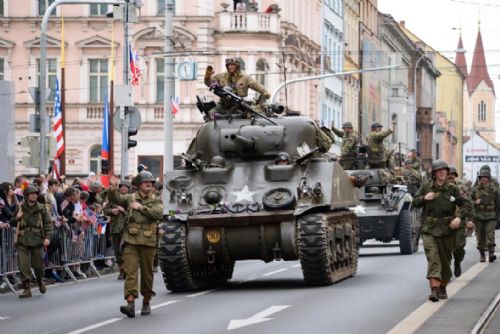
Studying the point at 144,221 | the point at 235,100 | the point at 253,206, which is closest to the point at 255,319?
the point at 144,221

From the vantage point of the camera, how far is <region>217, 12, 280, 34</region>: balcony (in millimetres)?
63750

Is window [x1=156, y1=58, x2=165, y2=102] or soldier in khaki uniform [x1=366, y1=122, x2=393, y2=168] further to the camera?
window [x1=156, y1=58, x2=165, y2=102]

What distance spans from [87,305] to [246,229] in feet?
9.46

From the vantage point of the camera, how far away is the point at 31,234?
78.6 ft

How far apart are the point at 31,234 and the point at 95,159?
3797 centimetres

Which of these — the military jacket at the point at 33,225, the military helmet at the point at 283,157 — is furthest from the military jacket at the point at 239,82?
the military jacket at the point at 33,225

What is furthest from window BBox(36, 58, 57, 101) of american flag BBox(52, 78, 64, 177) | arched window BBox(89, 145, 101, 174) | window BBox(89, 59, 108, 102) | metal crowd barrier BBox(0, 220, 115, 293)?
metal crowd barrier BBox(0, 220, 115, 293)

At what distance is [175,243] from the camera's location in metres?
22.8

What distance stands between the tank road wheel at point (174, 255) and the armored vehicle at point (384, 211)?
35.9ft

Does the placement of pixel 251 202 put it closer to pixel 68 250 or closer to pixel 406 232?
pixel 68 250

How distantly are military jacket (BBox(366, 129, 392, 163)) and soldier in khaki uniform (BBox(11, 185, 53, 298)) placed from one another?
12.3 m

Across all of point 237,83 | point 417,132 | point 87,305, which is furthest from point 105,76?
point 417,132

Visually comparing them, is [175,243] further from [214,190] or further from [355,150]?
[355,150]

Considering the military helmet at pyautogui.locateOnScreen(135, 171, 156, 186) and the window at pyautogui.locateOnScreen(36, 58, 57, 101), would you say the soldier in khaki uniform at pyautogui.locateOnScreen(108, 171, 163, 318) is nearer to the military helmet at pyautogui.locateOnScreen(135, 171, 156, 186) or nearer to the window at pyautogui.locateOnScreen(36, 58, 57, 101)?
the military helmet at pyautogui.locateOnScreen(135, 171, 156, 186)
